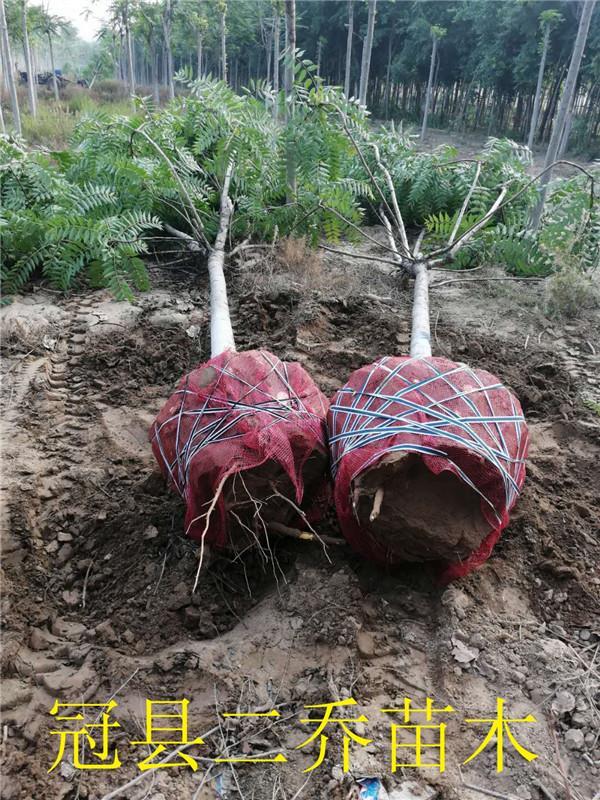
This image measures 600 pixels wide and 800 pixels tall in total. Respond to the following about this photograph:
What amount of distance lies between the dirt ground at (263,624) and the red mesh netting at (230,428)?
1.23 ft

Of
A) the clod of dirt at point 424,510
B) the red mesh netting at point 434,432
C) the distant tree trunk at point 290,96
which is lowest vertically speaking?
the clod of dirt at point 424,510

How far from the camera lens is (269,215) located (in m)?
5.51

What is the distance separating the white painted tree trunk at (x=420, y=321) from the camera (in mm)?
3316

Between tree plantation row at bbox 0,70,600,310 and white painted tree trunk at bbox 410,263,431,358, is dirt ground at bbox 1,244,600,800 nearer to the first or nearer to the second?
white painted tree trunk at bbox 410,263,431,358

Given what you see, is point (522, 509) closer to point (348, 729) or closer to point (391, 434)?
point (391, 434)

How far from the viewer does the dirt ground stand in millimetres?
1785

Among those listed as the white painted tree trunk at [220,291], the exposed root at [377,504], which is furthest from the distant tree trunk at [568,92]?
the exposed root at [377,504]

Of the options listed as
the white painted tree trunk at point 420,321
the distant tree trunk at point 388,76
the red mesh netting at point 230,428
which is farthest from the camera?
the distant tree trunk at point 388,76

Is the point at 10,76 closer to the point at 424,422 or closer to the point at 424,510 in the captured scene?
the point at 424,422

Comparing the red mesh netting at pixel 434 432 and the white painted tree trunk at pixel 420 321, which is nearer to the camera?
the red mesh netting at pixel 434 432

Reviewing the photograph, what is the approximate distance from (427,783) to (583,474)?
1.94 m

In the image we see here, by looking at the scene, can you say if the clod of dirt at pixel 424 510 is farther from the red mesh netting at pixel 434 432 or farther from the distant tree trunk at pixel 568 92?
the distant tree trunk at pixel 568 92

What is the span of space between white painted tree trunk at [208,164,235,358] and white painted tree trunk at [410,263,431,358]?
1064mm

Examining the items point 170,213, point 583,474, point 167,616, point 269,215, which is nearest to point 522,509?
point 583,474
